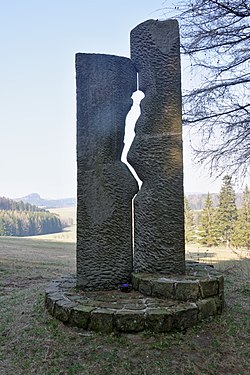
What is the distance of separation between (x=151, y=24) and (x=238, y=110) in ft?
6.04

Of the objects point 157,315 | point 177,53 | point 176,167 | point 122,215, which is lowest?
point 157,315

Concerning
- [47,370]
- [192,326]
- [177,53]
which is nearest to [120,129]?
[177,53]

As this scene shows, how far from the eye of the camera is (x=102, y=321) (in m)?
3.15

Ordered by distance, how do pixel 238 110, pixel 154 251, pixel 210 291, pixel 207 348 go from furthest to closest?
1. pixel 238 110
2. pixel 154 251
3. pixel 210 291
4. pixel 207 348

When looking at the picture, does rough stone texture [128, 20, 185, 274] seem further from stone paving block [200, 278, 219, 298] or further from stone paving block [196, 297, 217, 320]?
stone paving block [196, 297, 217, 320]

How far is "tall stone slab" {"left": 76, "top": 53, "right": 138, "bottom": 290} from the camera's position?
401 centimetres

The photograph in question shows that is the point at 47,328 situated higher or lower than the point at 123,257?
lower

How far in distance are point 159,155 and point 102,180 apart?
0.75m

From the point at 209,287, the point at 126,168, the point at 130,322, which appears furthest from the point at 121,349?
the point at 126,168

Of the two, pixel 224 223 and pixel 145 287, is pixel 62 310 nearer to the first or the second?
pixel 145 287

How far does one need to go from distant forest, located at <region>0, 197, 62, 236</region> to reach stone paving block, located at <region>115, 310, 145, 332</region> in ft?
80.1

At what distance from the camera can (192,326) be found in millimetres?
3250

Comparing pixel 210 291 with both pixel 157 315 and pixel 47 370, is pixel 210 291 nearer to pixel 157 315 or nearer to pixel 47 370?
pixel 157 315

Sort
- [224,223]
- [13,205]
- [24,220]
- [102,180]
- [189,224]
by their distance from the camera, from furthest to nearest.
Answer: [13,205]
[24,220]
[189,224]
[224,223]
[102,180]
